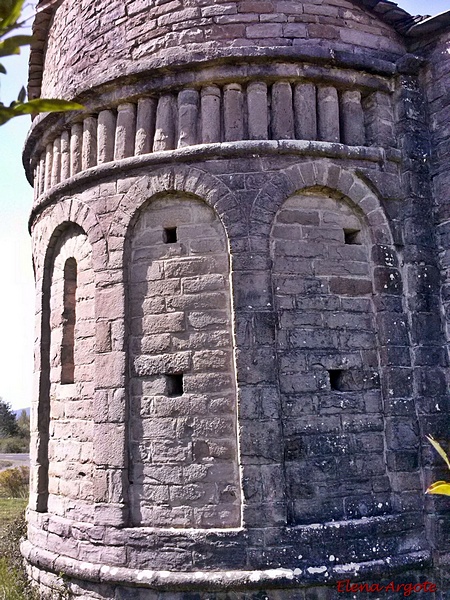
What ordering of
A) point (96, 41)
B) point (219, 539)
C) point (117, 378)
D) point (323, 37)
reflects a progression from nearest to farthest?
1. point (219, 539)
2. point (117, 378)
3. point (323, 37)
4. point (96, 41)

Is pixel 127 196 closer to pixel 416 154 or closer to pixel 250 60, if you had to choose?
pixel 250 60

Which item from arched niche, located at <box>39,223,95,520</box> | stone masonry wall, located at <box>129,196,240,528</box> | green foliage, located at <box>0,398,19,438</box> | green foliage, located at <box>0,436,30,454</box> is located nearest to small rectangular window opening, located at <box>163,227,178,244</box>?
stone masonry wall, located at <box>129,196,240,528</box>

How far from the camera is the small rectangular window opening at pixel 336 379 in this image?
5.09 m

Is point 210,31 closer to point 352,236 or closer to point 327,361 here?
point 352,236

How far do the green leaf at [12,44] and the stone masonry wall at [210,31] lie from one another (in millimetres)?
3856

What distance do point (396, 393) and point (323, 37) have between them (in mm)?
3385

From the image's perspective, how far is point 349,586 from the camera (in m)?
4.59

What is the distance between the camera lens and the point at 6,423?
2623cm

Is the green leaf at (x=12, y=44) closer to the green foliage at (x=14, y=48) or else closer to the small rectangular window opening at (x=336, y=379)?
the green foliage at (x=14, y=48)

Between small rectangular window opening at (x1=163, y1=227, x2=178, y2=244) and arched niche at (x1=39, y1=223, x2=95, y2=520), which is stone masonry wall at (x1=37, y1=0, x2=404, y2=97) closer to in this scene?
small rectangular window opening at (x1=163, y1=227, x2=178, y2=244)

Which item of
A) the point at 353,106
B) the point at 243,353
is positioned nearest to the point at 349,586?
the point at 243,353

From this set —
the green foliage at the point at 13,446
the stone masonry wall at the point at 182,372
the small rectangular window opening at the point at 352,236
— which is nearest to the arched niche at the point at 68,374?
the stone masonry wall at the point at 182,372

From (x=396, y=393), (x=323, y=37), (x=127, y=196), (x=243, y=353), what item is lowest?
(x=396, y=393)

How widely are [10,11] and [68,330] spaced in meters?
4.60
